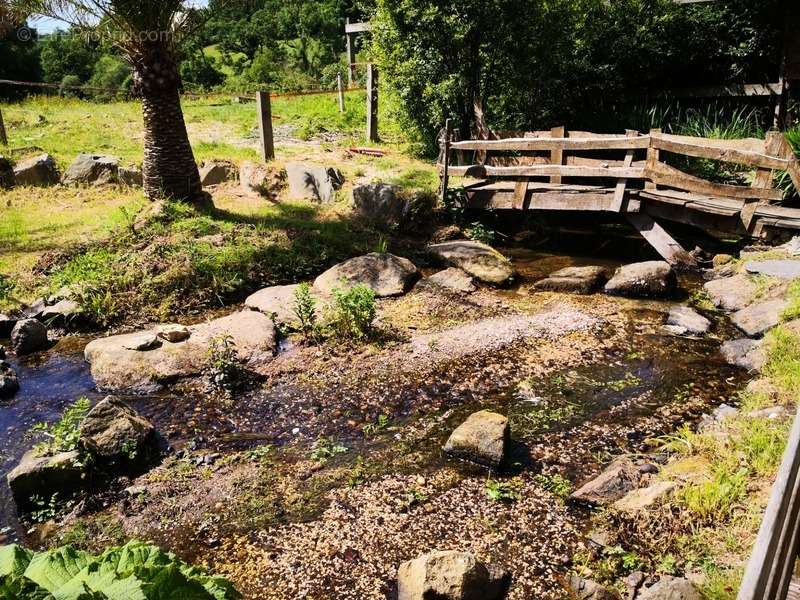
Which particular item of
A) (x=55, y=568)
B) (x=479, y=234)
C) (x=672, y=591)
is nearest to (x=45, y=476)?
(x=55, y=568)

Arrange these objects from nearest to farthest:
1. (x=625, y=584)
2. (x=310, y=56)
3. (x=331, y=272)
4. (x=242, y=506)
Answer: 1. (x=625, y=584)
2. (x=242, y=506)
3. (x=331, y=272)
4. (x=310, y=56)

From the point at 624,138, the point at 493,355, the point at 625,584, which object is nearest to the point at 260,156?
the point at 624,138

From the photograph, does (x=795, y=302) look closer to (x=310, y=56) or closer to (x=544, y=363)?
(x=544, y=363)

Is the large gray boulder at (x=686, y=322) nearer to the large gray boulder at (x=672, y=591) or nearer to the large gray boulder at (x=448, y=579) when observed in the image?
the large gray boulder at (x=672, y=591)

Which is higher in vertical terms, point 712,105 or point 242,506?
point 712,105

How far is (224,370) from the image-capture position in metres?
6.66

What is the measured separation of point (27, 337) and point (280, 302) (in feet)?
9.95

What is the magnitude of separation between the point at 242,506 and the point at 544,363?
3664 millimetres

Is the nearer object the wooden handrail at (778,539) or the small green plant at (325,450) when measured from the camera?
the wooden handrail at (778,539)

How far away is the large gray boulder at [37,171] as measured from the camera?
11898 mm

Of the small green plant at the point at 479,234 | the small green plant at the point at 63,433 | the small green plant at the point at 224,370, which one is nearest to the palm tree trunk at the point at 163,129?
the small green plant at the point at 224,370

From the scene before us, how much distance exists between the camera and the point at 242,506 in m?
4.91

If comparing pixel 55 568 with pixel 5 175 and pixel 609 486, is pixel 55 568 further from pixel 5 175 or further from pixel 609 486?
pixel 5 175

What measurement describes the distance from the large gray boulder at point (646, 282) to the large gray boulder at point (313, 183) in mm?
5592
